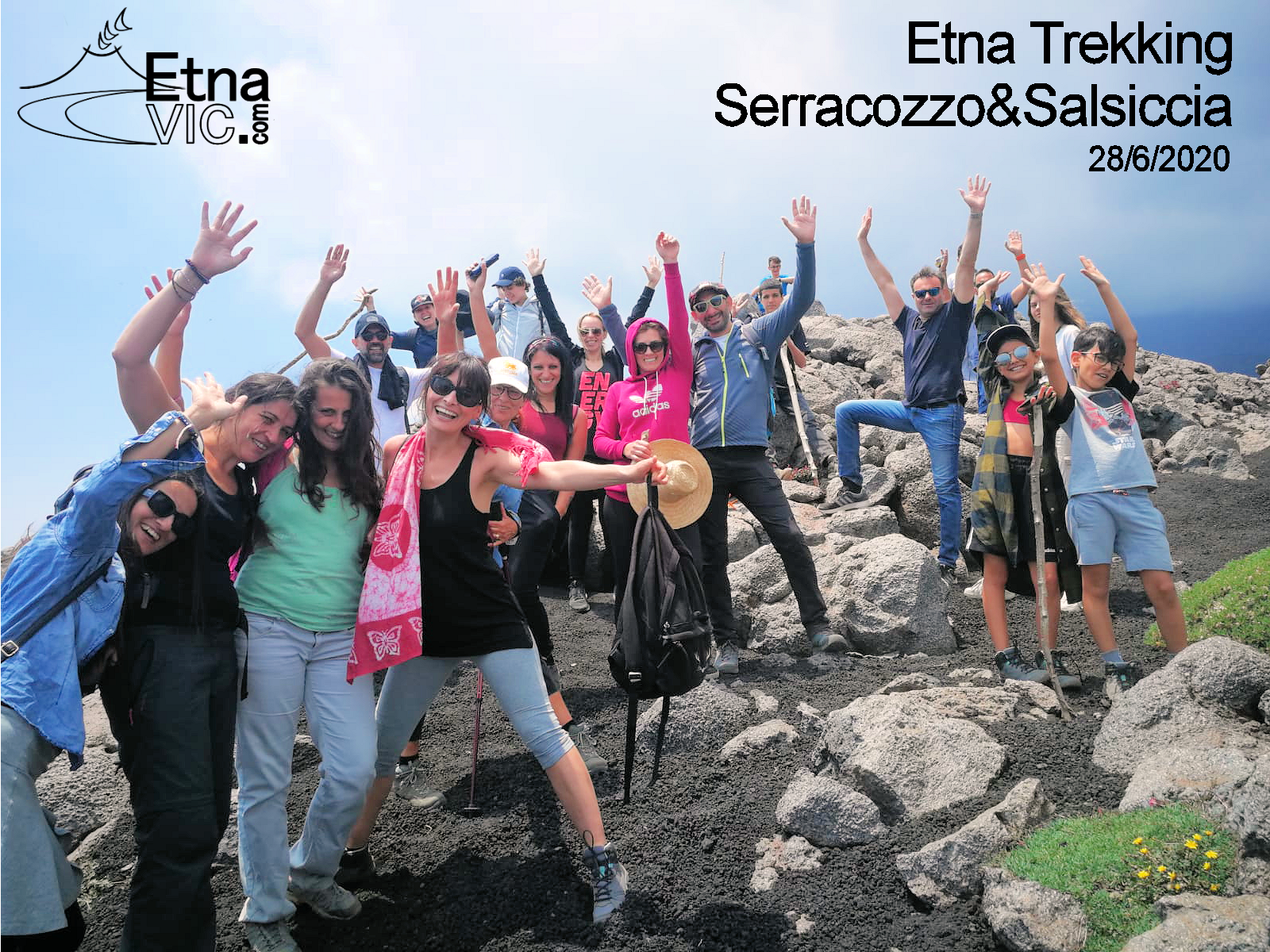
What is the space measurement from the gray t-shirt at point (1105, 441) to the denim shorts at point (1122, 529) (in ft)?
0.26

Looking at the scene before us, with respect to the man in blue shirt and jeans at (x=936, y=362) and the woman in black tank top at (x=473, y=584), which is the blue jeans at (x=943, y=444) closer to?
the man in blue shirt and jeans at (x=936, y=362)

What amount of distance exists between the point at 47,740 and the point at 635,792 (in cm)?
283

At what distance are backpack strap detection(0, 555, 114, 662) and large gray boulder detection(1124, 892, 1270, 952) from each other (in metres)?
3.77

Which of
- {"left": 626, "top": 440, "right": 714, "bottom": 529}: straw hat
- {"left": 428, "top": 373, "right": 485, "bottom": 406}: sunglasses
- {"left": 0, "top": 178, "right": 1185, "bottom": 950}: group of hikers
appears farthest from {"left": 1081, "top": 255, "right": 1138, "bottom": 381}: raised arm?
{"left": 428, "top": 373, "right": 485, "bottom": 406}: sunglasses

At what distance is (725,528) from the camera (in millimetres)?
6438

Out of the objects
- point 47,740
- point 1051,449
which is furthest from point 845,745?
point 47,740

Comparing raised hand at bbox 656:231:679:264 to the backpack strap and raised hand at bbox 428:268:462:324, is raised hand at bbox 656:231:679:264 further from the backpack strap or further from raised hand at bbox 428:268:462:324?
the backpack strap

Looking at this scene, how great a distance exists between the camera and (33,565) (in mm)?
2879

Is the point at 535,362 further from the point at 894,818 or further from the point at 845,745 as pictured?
the point at 894,818

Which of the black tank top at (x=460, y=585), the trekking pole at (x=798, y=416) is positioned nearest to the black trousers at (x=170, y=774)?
the black tank top at (x=460, y=585)

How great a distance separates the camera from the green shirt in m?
3.57

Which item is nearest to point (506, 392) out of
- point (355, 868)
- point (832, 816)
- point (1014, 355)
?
point (355, 868)

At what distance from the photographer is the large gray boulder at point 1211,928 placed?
9.11 feet

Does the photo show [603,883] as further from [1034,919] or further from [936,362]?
[936,362]
